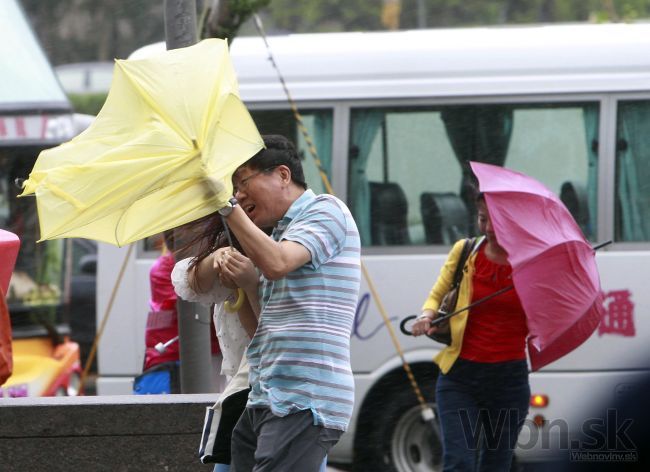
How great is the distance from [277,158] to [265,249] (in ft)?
1.50

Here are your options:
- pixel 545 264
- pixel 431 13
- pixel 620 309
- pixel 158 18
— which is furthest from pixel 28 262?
pixel 431 13

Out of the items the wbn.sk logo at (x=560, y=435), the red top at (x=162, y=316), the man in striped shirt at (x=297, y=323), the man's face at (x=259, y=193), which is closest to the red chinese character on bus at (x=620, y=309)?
the wbn.sk logo at (x=560, y=435)

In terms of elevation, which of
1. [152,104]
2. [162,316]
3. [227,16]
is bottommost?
[162,316]

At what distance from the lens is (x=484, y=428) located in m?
5.61

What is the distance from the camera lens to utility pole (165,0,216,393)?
566cm

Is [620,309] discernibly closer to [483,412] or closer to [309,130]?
[483,412]

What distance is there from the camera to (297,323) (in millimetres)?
3801

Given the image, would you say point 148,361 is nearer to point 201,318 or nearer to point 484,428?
point 201,318

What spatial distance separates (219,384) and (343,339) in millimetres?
2370

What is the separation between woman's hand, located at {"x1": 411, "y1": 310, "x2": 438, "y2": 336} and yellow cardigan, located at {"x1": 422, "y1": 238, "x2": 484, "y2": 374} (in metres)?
0.04

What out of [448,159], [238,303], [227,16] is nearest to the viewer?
[238,303]

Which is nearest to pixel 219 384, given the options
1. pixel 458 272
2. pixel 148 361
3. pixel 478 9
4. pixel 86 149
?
pixel 148 361

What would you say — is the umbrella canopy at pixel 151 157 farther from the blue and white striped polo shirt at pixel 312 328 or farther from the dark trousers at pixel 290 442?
the dark trousers at pixel 290 442

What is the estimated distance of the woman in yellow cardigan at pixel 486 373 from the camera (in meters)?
5.61
